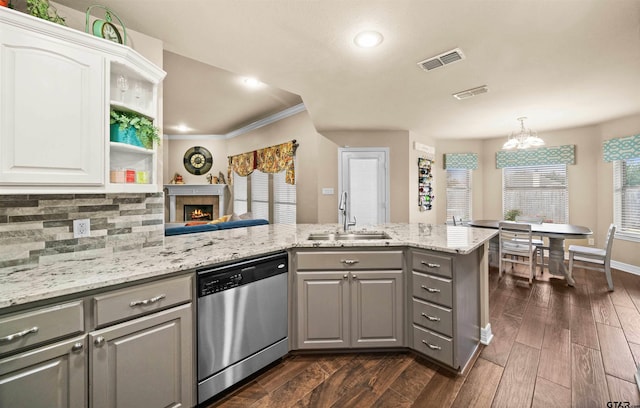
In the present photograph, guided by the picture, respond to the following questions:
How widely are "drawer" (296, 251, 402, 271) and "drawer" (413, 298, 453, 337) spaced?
0.33 m

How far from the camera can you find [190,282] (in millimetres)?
1480

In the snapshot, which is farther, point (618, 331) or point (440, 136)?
point (440, 136)

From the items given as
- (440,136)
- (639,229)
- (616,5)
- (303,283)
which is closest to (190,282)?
(303,283)

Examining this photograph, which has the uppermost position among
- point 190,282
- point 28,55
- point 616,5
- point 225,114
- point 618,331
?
point 225,114

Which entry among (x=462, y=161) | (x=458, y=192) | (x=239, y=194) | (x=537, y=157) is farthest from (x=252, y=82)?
(x=537, y=157)

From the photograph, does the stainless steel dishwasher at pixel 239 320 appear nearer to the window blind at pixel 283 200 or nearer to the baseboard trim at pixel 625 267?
the window blind at pixel 283 200

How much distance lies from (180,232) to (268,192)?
2848 millimetres

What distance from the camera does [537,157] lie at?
544 cm

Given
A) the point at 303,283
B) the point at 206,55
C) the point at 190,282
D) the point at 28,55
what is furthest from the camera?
the point at 206,55

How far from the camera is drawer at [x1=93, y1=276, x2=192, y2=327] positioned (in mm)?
1205

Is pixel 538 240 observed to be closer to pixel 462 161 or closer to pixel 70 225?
pixel 462 161

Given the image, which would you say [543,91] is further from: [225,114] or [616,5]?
[225,114]

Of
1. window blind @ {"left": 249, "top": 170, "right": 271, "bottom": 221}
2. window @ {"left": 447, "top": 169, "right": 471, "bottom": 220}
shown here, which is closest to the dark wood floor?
window @ {"left": 447, "top": 169, "right": 471, "bottom": 220}

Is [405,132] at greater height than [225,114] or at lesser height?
lesser
